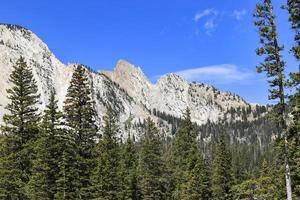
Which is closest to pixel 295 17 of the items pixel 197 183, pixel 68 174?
pixel 68 174

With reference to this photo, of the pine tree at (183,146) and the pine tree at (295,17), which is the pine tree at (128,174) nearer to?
the pine tree at (183,146)

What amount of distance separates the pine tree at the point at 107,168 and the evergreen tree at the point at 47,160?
Result: 19.1 feet

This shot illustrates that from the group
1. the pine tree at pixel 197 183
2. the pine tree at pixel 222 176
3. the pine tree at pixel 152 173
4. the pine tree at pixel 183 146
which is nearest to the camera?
the pine tree at pixel 197 183

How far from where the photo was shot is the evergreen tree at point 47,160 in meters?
41.7

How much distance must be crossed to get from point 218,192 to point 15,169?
3622 centimetres

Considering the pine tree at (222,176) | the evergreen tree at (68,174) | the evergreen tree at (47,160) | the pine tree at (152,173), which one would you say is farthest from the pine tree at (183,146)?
the evergreen tree at (47,160)

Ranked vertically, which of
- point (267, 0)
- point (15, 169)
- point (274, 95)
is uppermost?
point (267, 0)

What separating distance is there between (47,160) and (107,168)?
12033mm

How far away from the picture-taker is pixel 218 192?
2800 inches

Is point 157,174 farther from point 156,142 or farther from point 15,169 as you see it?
point 15,169

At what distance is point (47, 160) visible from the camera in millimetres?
42062

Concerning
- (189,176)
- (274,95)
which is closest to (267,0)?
(274,95)

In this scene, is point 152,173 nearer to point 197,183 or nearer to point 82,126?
point 197,183

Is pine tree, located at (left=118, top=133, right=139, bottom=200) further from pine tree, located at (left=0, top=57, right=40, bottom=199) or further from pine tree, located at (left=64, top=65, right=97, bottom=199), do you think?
pine tree, located at (left=64, top=65, right=97, bottom=199)
